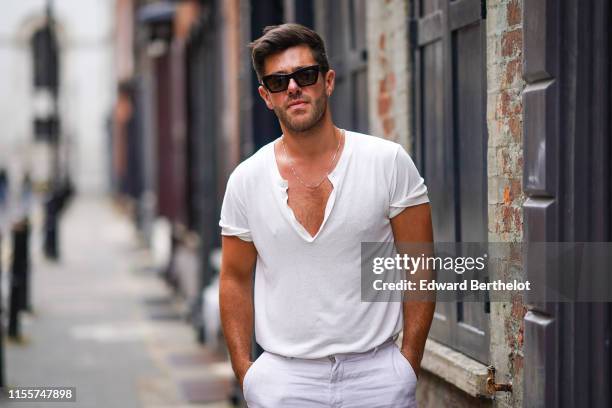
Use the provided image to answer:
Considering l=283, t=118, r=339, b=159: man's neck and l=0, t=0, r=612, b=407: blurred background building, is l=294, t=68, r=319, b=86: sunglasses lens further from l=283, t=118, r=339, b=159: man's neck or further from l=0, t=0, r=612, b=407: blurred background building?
l=0, t=0, r=612, b=407: blurred background building

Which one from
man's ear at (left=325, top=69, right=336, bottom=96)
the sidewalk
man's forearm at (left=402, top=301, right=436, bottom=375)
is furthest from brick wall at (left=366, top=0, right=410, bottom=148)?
the sidewalk

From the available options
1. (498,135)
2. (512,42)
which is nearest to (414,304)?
(498,135)

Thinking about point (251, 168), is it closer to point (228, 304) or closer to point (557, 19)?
point (228, 304)

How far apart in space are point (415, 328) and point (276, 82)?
87 cm

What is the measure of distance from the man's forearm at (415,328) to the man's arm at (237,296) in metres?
0.52

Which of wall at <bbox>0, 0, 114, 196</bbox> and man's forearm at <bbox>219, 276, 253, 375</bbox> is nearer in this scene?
man's forearm at <bbox>219, 276, 253, 375</bbox>

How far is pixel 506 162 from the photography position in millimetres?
3879

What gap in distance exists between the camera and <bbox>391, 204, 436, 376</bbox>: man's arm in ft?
10.8

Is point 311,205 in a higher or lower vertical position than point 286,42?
lower

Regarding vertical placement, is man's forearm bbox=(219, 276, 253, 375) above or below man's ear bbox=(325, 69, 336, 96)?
below

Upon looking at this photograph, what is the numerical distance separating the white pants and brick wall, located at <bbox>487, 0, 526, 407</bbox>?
2.22ft

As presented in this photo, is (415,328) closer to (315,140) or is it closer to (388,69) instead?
(315,140)

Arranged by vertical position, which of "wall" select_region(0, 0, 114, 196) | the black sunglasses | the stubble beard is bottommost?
the stubble beard

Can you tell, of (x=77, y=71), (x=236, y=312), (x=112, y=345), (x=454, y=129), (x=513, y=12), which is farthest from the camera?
(x=77, y=71)
